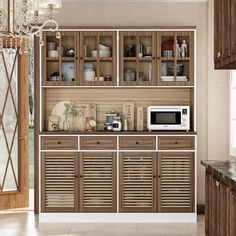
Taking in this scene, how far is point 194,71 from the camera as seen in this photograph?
709 cm

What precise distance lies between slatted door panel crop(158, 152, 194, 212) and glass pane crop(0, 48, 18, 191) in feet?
6.69

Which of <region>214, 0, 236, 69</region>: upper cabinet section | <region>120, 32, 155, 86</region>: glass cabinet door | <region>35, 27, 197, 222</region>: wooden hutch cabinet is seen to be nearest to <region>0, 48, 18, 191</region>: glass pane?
<region>35, 27, 197, 222</region>: wooden hutch cabinet

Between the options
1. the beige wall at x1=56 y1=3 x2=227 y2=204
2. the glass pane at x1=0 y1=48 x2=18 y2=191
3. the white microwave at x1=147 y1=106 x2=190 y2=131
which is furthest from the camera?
the glass pane at x1=0 y1=48 x2=18 y2=191

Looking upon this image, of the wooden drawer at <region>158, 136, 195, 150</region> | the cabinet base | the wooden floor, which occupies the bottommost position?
the wooden floor

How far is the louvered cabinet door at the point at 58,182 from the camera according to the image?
7.00m

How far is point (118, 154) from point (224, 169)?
2.42 metres

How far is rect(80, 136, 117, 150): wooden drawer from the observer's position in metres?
6.99

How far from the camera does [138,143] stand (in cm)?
699

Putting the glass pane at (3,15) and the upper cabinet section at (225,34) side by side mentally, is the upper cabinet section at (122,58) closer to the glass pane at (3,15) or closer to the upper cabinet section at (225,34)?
the upper cabinet section at (225,34)

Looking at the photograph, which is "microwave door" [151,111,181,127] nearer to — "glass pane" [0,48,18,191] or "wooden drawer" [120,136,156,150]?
"wooden drawer" [120,136,156,150]

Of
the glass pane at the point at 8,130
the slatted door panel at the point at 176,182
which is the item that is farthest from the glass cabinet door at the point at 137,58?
the glass pane at the point at 8,130

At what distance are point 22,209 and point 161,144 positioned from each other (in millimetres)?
2122

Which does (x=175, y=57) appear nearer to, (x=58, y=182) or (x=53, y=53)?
(x=53, y=53)

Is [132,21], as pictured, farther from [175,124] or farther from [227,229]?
[227,229]
